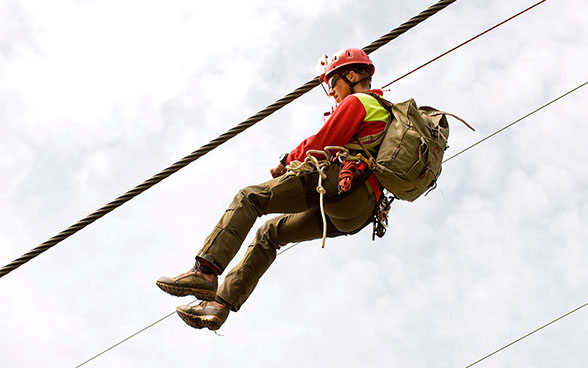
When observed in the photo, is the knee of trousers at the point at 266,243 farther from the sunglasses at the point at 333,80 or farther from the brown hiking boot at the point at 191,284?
the sunglasses at the point at 333,80

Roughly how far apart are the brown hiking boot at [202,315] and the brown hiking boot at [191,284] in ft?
0.83

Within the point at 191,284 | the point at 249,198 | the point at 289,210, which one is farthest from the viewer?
the point at 289,210

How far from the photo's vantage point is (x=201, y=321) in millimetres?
5949

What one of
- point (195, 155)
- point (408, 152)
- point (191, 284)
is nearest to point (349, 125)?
point (408, 152)

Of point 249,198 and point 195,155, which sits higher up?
point 195,155

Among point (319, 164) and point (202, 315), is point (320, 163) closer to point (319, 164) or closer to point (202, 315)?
point (319, 164)

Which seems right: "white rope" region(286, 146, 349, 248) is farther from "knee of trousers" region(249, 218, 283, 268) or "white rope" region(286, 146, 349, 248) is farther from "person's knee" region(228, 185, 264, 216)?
"knee of trousers" region(249, 218, 283, 268)

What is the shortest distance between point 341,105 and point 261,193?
25.7 inches

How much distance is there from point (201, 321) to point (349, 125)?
1.34 metres

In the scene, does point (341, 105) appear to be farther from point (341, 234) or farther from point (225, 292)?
point (225, 292)

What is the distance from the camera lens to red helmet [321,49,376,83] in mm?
6488

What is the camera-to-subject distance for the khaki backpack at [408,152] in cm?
595

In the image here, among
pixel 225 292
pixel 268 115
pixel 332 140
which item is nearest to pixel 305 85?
pixel 268 115

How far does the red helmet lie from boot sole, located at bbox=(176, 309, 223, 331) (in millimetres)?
1628
